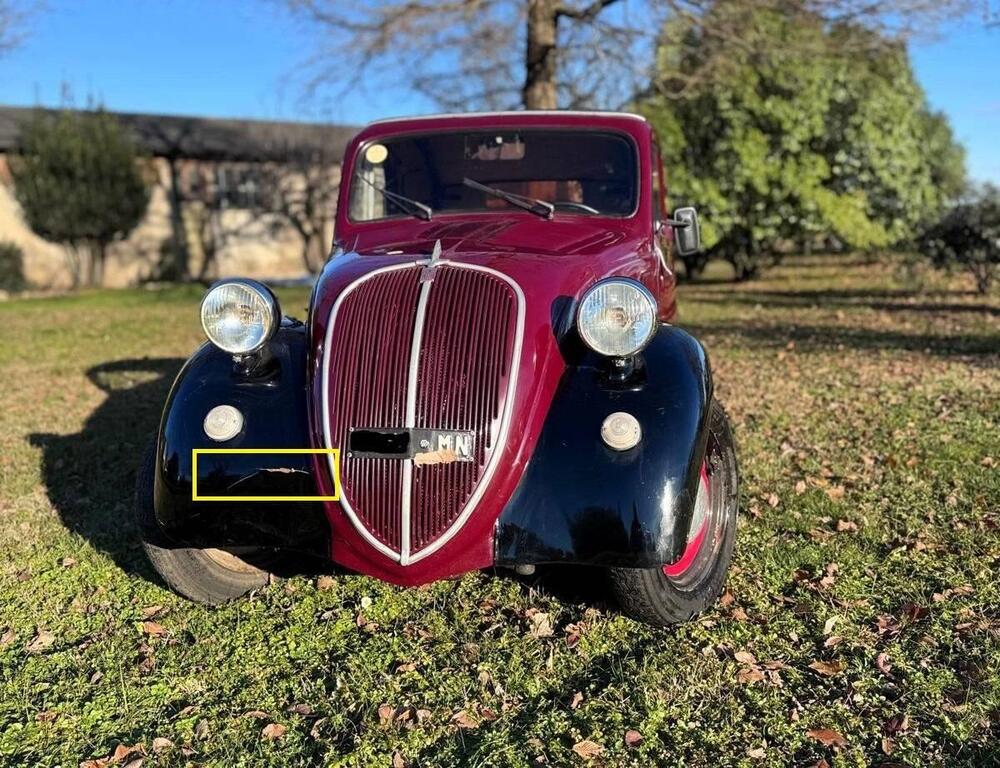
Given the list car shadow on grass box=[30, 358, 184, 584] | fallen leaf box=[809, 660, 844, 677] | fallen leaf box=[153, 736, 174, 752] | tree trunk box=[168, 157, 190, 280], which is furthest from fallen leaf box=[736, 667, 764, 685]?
tree trunk box=[168, 157, 190, 280]

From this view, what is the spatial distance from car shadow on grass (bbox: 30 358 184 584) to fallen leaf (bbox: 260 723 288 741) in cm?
128

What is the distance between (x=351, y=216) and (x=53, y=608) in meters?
2.24

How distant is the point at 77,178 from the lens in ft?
62.0

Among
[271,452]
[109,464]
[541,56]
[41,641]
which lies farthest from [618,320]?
[541,56]

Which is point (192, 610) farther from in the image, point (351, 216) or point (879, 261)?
point (879, 261)

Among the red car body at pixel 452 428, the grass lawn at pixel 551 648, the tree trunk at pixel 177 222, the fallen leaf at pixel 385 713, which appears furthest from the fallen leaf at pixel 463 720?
the tree trunk at pixel 177 222

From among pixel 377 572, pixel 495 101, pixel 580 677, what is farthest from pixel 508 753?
pixel 495 101

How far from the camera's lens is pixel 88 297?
57.0 ft

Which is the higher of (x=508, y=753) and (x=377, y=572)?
(x=377, y=572)

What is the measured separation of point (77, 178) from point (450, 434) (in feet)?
63.2

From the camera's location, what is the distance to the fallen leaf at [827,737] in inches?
96.8

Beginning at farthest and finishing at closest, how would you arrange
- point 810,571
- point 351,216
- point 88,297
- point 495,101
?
point 88,297
point 495,101
point 351,216
point 810,571

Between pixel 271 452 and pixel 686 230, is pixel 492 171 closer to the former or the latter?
pixel 686 230

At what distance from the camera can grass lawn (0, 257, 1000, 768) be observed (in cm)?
251
